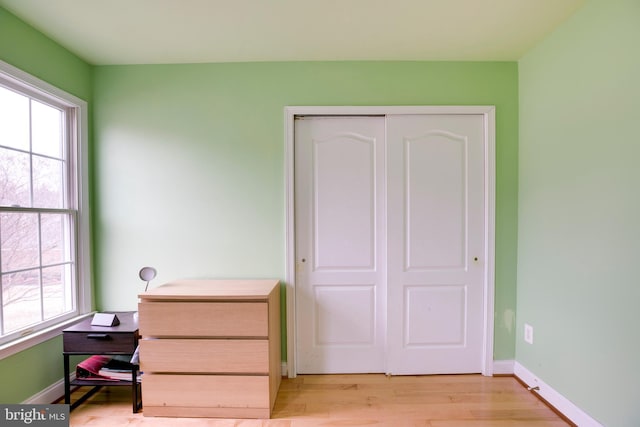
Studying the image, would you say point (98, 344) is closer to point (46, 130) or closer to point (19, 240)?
point (19, 240)

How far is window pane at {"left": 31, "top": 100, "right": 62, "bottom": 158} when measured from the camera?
6.18ft

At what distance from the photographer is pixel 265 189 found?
2207 mm

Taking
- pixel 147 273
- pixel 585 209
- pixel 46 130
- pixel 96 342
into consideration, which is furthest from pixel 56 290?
pixel 585 209

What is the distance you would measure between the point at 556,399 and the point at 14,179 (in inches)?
146

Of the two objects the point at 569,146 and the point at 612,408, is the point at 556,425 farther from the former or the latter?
the point at 569,146

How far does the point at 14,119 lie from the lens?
1759 mm

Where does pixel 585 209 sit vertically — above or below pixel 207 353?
above

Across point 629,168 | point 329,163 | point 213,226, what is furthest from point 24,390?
point 629,168

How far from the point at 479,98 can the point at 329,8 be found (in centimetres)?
135

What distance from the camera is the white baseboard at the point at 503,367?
2.20 m

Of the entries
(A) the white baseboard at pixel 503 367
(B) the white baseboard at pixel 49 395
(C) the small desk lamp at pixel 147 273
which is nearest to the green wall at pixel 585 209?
(A) the white baseboard at pixel 503 367

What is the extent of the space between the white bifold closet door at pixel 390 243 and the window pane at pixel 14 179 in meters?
1.75

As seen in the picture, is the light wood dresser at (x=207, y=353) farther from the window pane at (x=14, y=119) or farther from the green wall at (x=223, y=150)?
the window pane at (x=14, y=119)

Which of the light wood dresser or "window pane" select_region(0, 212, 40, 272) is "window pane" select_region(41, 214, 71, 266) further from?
the light wood dresser
